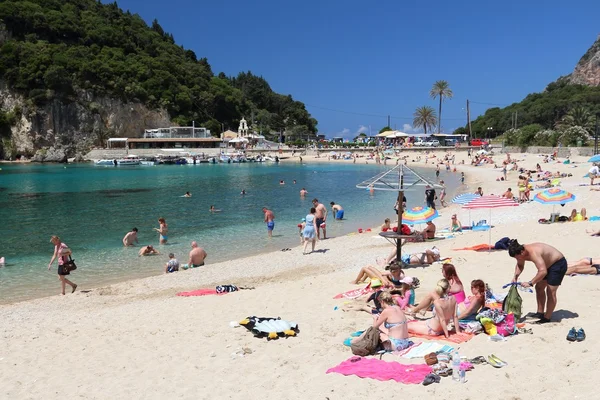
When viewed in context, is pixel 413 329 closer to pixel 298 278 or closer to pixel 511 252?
pixel 511 252

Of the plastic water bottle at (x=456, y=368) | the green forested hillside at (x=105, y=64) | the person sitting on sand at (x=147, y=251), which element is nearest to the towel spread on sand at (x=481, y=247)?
the plastic water bottle at (x=456, y=368)

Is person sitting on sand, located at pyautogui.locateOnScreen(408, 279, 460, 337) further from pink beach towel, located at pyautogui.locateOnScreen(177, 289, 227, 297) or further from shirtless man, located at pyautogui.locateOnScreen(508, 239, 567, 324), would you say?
pink beach towel, located at pyautogui.locateOnScreen(177, 289, 227, 297)

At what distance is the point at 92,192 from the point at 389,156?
54.9 metres

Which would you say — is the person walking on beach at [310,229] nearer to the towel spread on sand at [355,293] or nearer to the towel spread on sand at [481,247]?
the towel spread on sand at [481,247]

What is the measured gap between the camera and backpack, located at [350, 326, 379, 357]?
631 centimetres

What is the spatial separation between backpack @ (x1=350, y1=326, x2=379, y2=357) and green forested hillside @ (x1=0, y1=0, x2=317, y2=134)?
9998 centimetres

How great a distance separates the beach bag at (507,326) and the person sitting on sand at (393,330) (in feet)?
4.04

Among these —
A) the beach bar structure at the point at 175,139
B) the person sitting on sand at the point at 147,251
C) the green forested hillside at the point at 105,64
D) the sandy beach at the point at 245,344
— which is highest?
the green forested hillside at the point at 105,64

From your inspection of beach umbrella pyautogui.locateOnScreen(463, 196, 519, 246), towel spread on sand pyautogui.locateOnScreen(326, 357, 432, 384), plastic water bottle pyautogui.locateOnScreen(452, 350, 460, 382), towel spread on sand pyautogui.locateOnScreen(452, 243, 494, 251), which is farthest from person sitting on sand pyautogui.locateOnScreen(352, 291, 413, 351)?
towel spread on sand pyautogui.locateOnScreen(452, 243, 494, 251)

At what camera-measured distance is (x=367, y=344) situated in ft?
20.8

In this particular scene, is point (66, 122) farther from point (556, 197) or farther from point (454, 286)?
point (454, 286)

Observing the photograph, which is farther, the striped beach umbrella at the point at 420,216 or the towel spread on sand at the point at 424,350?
the striped beach umbrella at the point at 420,216

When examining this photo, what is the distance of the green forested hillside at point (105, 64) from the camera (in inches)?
3661

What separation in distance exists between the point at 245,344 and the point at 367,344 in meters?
1.85
